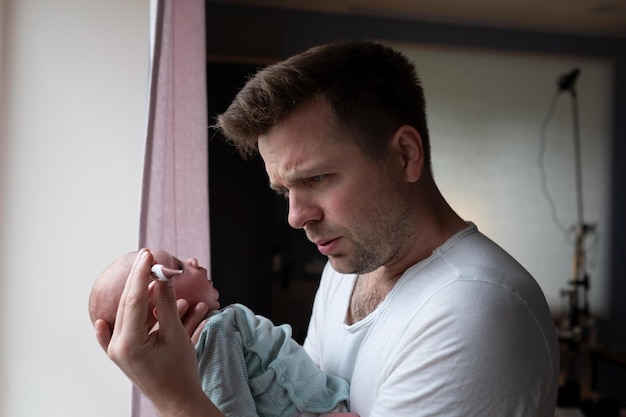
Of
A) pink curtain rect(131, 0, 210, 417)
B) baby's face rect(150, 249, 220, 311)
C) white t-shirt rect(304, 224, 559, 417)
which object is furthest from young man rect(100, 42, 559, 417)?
pink curtain rect(131, 0, 210, 417)

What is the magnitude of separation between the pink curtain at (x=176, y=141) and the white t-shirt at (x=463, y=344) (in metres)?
0.78

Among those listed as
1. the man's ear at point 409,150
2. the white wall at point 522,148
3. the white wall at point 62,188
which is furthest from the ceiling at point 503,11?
the man's ear at point 409,150

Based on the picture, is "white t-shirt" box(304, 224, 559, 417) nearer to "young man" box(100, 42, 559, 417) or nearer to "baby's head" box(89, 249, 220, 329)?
"young man" box(100, 42, 559, 417)

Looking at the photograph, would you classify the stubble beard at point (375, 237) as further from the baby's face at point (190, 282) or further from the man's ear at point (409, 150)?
the baby's face at point (190, 282)

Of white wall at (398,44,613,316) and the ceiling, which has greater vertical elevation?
the ceiling

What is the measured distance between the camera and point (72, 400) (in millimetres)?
1854

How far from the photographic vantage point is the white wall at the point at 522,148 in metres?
4.34

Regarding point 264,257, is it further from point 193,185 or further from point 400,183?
point 400,183

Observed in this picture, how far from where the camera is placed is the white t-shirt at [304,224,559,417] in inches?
32.9

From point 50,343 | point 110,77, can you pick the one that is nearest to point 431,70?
point 110,77

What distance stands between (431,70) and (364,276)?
3.38 m

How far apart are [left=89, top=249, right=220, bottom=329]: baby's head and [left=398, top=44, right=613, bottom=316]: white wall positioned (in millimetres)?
3287

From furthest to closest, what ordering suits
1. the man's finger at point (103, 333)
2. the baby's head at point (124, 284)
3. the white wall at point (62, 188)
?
the white wall at point (62, 188) → the baby's head at point (124, 284) → the man's finger at point (103, 333)

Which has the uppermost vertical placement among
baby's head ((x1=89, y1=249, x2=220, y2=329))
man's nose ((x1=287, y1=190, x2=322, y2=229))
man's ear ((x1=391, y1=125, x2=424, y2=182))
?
man's ear ((x1=391, y1=125, x2=424, y2=182))
